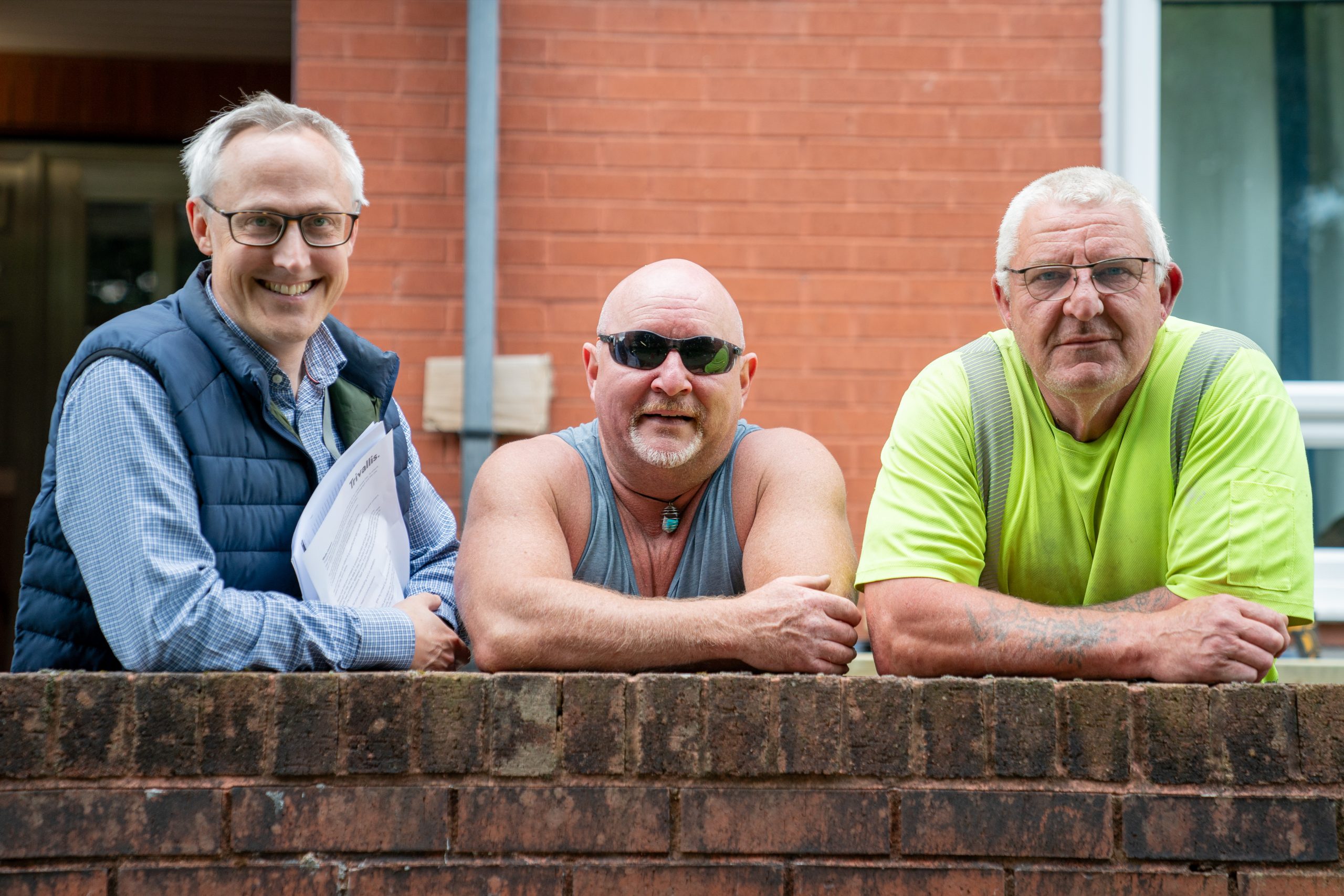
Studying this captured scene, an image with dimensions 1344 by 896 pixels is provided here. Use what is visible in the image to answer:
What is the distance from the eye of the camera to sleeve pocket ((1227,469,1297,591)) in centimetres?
196

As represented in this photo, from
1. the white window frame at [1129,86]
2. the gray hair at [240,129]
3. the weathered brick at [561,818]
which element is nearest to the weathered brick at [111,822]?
the weathered brick at [561,818]

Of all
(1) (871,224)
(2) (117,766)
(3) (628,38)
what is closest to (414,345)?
(3) (628,38)

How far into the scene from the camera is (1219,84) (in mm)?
4023

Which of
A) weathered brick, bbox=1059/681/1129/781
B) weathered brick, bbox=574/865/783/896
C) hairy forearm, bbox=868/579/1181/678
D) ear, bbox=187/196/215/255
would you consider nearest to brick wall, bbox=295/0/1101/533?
ear, bbox=187/196/215/255

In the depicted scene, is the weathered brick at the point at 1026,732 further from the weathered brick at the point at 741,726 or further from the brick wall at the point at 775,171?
the brick wall at the point at 775,171

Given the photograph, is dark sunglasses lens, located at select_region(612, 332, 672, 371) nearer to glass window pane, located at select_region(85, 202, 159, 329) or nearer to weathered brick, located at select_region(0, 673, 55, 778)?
weathered brick, located at select_region(0, 673, 55, 778)

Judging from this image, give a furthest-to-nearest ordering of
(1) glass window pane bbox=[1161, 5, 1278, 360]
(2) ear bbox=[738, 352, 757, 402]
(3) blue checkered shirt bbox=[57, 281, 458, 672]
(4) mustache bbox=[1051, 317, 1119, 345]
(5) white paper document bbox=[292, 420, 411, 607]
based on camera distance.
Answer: (1) glass window pane bbox=[1161, 5, 1278, 360] < (2) ear bbox=[738, 352, 757, 402] < (4) mustache bbox=[1051, 317, 1119, 345] < (5) white paper document bbox=[292, 420, 411, 607] < (3) blue checkered shirt bbox=[57, 281, 458, 672]

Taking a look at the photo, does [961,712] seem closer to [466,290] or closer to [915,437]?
[915,437]

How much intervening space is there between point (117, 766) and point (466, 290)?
7.59 ft

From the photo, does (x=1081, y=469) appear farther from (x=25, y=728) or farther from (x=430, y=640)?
(x=25, y=728)

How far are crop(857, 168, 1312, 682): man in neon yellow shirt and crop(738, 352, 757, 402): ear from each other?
0.34m

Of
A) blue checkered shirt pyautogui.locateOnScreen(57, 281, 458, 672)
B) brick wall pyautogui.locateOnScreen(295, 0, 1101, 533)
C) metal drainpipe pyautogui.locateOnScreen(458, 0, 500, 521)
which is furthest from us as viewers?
brick wall pyautogui.locateOnScreen(295, 0, 1101, 533)

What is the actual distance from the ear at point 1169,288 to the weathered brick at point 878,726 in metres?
1.09

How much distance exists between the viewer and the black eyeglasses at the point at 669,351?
7.29 ft
